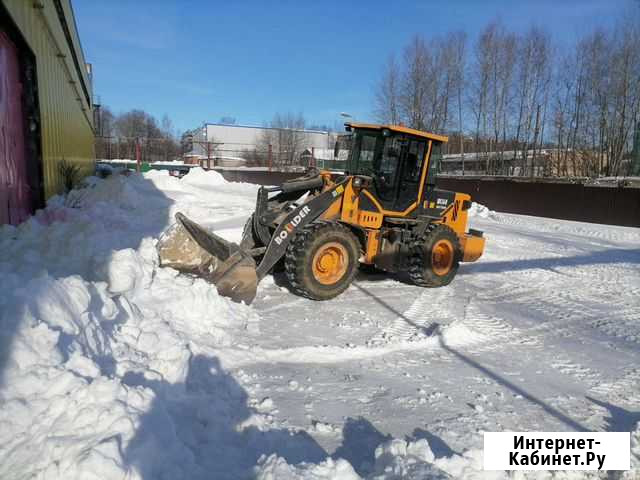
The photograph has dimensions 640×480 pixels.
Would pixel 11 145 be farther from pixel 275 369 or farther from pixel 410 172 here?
pixel 410 172

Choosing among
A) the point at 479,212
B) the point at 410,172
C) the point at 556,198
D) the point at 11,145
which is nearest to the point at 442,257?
the point at 410,172

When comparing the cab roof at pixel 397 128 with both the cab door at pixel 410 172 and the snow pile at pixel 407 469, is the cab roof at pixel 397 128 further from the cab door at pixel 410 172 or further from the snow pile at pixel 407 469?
the snow pile at pixel 407 469

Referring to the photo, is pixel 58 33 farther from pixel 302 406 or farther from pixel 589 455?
pixel 589 455

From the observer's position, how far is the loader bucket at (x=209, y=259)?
5.68 metres

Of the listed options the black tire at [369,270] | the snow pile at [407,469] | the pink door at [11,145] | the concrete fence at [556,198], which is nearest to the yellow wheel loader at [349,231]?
the black tire at [369,270]

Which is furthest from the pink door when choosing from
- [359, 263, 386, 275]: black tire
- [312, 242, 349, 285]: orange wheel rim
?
[359, 263, 386, 275]: black tire

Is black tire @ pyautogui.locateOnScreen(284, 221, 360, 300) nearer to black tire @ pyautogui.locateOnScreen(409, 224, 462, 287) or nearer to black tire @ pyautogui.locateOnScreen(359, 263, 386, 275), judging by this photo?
black tire @ pyautogui.locateOnScreen(409, 224, 462, 287)

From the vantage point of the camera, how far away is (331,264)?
646cm

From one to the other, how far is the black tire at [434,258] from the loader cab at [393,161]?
0.57 meters

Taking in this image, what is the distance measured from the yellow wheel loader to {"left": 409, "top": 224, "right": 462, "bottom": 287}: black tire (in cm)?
2

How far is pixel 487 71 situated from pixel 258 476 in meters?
32.5

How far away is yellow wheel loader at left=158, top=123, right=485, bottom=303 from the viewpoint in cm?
613

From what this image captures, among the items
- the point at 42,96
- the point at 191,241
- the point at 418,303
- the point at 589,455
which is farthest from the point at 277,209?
the point at 589,455

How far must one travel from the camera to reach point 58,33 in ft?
32.3
